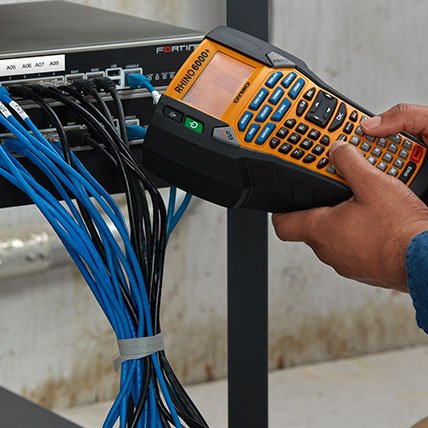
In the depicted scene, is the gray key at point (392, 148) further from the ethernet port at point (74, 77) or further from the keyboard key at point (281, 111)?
the ethernet port at point (74, 77)

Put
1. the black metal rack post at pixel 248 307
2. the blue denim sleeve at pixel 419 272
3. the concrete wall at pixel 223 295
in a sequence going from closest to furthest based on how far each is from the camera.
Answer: the blue denim sleeve at pixel 419 272, the black metal rack post at pixel 248 307, the concrete wall at pixel 223 295

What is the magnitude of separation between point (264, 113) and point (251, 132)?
2 cm

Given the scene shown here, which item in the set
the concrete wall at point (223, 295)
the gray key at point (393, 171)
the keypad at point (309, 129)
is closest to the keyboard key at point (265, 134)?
the keypad at point (309, 129)

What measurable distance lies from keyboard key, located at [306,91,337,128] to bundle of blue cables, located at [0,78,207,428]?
0.13 meters

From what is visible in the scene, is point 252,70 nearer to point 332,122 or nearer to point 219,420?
point 332,122

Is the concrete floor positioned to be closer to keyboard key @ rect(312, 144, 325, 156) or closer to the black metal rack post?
Result: the black metal rack post

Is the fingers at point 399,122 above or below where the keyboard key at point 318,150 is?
above

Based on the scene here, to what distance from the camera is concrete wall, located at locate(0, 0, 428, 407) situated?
1.80m

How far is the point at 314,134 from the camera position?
2.35 feet

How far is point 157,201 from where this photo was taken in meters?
0.73

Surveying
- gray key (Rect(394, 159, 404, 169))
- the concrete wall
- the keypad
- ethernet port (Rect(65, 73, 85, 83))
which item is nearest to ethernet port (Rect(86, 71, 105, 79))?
ethernet port (Rect(65, 73, 85, 83))

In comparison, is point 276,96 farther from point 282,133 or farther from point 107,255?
point 107,255

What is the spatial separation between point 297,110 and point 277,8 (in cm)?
119

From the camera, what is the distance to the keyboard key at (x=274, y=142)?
0.69m
